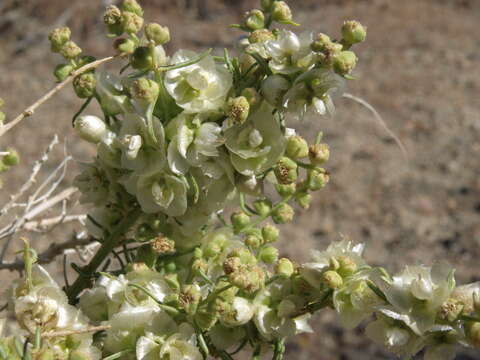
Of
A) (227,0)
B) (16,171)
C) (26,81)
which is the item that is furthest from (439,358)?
(227,0)

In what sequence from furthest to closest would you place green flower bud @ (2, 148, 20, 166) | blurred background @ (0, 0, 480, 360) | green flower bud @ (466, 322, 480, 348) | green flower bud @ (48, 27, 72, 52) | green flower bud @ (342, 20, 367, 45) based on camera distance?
blurred background @ (0, 0, 480, 360) < green flower bud @ (2, 148, 20, 166) < green flower bud @ (48, 27, 72, 52) < green flower bud @ (342, 20, 367, 45) < green flower bud @ (466, 322, 480, 348)

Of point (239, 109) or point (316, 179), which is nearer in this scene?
point (239, 109)

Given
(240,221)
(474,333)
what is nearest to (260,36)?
(240,221)

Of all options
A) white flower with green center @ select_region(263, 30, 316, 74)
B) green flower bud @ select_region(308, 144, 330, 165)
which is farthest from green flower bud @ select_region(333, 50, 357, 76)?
green flower bud @ select_region(308, 144, 330, 165)

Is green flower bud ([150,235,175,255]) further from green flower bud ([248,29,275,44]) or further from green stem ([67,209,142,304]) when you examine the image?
green flower bud ([248,29,275,44])

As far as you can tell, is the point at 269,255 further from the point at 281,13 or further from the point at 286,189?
the point at 281,13

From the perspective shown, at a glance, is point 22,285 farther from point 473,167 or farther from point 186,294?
point 473,167

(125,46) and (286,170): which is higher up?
(125,46)
